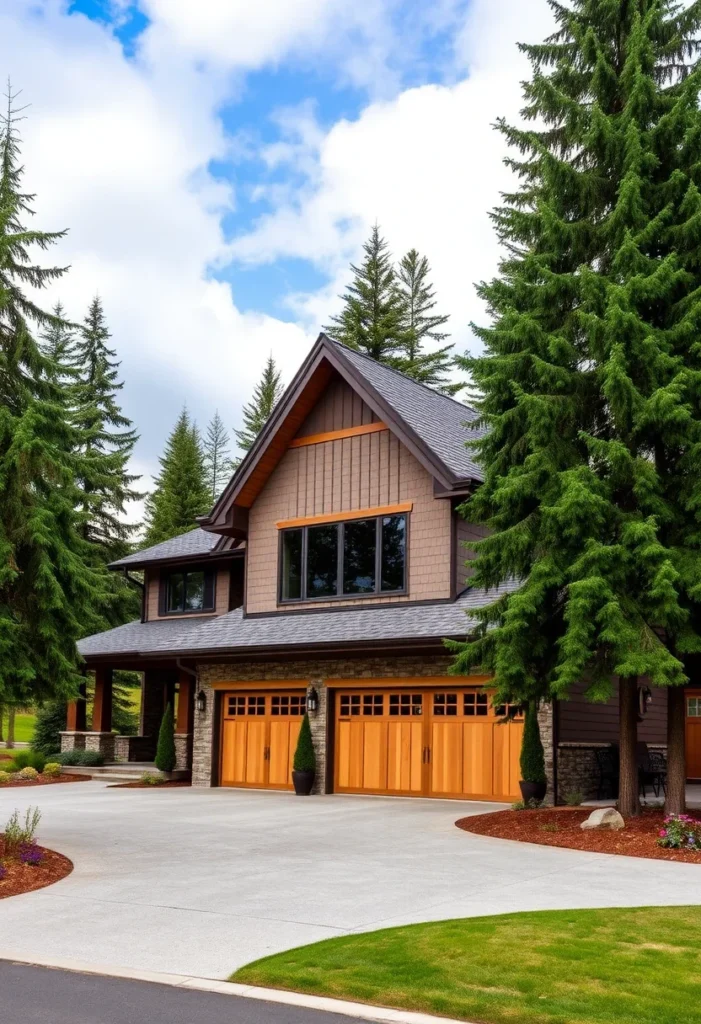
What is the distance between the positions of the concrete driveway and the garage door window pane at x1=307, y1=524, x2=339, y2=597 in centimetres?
635

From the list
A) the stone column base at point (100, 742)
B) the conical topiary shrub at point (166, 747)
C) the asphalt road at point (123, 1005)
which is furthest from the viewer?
the stone column base at point (100, 742)

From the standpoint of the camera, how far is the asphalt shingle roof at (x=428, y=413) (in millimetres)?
20672

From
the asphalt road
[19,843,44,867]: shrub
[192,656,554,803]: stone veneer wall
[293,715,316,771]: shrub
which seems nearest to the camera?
the asphalt road

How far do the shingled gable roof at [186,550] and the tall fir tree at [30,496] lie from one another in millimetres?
11786

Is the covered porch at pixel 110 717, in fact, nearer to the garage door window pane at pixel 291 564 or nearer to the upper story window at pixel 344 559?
the garage door window pane at pixel 291 564

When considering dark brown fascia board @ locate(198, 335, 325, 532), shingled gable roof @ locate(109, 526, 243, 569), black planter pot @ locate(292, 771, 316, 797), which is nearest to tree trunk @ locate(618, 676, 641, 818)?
black planter pot @ locate(292, 771, 316, 797)

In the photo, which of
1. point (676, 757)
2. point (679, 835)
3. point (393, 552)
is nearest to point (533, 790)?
point (676, 757)

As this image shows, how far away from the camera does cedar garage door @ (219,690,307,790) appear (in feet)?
73.0

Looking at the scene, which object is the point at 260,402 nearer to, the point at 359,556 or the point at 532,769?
the point at 359,556

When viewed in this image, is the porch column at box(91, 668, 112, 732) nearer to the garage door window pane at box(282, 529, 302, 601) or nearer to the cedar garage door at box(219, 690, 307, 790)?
the cedar garage door at box(219, 690, 307, 790)

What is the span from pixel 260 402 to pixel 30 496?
140 ft

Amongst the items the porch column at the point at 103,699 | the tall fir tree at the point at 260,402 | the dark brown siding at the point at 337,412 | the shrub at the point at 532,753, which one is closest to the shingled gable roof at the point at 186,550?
the porch column at the point at 103,699

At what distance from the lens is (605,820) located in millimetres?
14031

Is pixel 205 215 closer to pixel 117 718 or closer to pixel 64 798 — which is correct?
pixel 64 798
